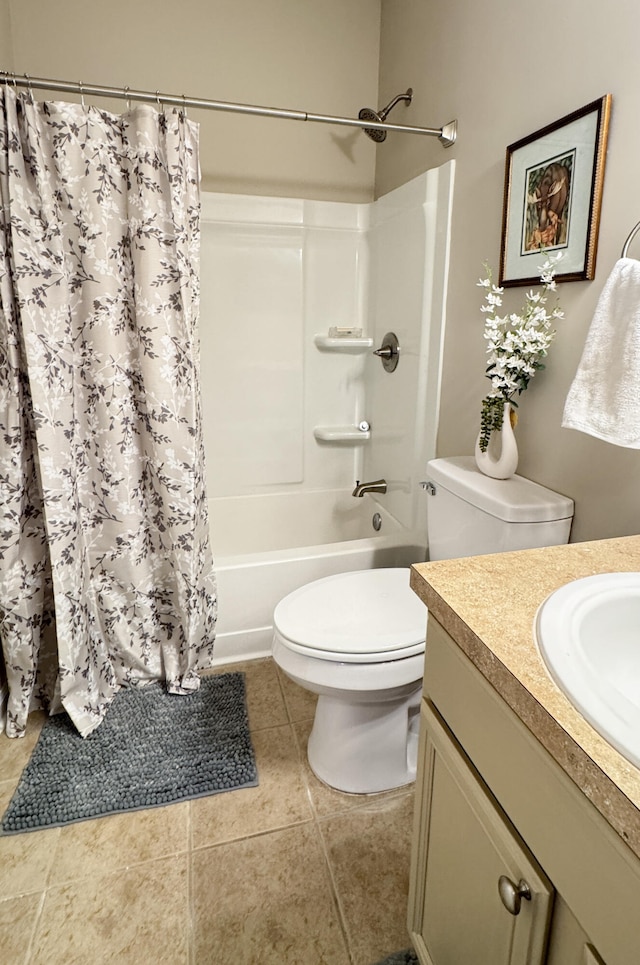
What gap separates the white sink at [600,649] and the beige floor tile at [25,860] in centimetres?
127

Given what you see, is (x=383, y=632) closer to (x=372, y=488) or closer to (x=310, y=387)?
(x=372, y=488)

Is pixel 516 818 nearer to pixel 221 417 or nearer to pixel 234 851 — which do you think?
pixel 234 851

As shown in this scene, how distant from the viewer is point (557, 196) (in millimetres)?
1297

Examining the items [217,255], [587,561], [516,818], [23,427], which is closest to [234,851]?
[516,818]

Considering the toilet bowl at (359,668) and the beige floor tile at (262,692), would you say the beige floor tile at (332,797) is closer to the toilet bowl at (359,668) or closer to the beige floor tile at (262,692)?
the toilet bowl at (359,668)

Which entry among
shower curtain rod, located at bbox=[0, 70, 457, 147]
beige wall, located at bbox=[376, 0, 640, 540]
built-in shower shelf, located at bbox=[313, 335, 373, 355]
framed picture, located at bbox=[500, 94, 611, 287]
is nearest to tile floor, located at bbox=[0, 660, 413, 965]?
beige wall, located at bbox=[376, 0, 640, 540]

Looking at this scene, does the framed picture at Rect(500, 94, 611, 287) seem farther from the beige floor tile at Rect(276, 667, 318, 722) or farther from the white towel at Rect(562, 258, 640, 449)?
the beige floor tile at Rect(276, 667, 318, 722)

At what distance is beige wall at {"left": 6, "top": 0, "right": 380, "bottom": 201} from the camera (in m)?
2.00

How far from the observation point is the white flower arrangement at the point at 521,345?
1.32 metres

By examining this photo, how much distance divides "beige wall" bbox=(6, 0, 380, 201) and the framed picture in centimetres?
115

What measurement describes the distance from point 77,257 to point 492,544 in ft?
4.35

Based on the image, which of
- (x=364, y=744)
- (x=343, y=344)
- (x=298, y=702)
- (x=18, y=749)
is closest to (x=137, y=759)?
(x=18, y=749)

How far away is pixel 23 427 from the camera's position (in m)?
1.47

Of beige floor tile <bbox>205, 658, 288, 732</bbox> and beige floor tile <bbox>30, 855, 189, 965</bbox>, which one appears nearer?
beige floor tile <bbox>30, 855, 189, 965</bbox>
